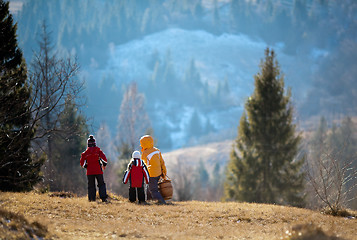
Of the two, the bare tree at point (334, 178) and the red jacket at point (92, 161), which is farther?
the red jacket at point (92, 161)

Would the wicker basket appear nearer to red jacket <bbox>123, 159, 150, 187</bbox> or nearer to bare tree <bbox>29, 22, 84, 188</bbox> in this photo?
red jacket <bbox>123, 159, 150, 187</bbox>

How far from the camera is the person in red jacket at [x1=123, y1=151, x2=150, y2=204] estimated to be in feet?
49.5

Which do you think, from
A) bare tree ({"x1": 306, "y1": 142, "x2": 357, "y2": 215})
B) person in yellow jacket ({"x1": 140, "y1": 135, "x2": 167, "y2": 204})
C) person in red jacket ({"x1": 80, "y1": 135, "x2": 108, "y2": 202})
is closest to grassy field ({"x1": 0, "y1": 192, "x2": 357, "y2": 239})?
bare tree ({"x1": 306, "y1": 142, "x2": 357, "y2": 215})

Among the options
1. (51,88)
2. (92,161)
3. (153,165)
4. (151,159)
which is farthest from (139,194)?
(51,88)

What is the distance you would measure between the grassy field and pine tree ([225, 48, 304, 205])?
49.2ft

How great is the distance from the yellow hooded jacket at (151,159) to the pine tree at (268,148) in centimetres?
1419

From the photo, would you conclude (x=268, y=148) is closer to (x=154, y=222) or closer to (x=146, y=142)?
(x=146, y=142)

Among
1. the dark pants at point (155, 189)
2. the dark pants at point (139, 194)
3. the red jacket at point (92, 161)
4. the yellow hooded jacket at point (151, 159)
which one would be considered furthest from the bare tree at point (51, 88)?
the dark pants at point (155, 189)

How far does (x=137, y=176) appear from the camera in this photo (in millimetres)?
15125

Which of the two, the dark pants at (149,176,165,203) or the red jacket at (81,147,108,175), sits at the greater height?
the red jacket at (81,147,108,175)

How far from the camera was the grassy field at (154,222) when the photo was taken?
8.74m

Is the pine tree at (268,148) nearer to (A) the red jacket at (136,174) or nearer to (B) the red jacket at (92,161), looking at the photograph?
(A) the red jacket at (136,174)

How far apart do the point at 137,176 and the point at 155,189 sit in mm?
965

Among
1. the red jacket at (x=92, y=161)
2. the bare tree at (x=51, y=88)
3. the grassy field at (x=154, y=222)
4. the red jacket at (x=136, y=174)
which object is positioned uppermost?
the bare tree at (x=51, y=88)
